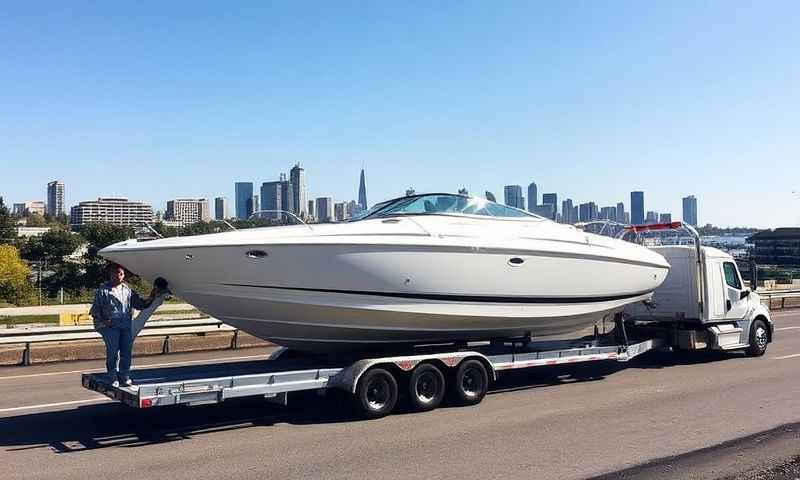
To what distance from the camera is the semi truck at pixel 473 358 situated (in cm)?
832

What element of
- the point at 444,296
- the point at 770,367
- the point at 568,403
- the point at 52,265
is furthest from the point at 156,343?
the point at 52,265

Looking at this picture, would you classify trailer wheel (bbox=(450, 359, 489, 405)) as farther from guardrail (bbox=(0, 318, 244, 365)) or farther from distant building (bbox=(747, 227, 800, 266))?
distant building (bbox=(747, 227, 800, 266))

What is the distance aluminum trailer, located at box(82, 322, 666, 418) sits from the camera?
799 centimetres

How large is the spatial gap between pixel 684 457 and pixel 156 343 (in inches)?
467

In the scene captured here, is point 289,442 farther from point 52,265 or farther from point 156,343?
point 52,265

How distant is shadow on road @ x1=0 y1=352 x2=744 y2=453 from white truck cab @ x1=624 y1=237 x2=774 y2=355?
454 cm

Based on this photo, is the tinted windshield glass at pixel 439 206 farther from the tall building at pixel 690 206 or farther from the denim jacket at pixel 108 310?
the tall building at pixel 690 206

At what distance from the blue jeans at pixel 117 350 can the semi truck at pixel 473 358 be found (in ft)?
0.59

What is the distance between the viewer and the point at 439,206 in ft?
34.3

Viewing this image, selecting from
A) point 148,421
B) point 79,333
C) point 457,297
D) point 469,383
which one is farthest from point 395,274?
point 79,333

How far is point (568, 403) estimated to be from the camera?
10.0 metres

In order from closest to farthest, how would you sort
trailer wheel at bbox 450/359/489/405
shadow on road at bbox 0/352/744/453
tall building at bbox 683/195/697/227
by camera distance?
shadow on road at bbox 0/352/744/453 → trailer wheel at bbox 450/359/489/405 → tall building at bbox 683/195/697/227

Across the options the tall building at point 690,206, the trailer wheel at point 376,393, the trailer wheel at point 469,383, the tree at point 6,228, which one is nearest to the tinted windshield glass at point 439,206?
the trailer wheel at point 469,383

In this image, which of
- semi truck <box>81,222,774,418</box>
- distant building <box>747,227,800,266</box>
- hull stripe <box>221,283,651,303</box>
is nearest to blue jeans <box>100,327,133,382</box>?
semi truck <box>81,222,774,418</box>
